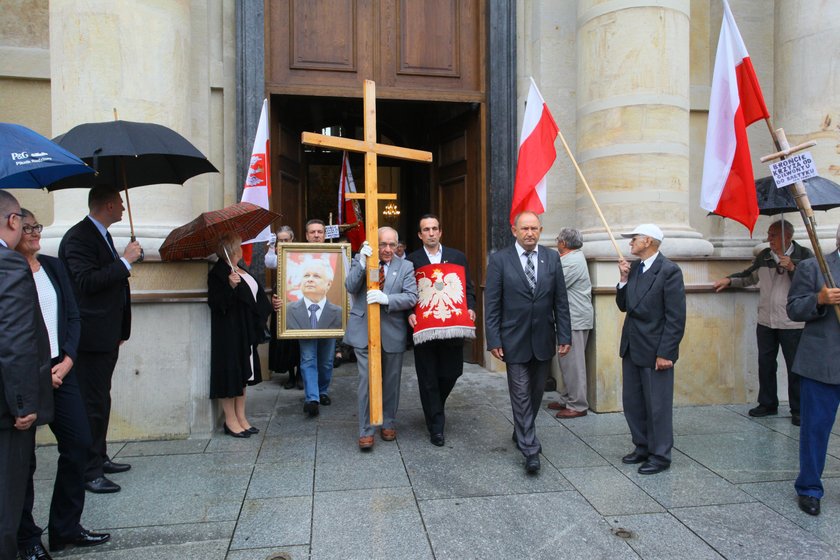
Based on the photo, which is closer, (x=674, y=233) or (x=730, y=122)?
(x=730, y=122)

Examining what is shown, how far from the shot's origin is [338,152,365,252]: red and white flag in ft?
31.0

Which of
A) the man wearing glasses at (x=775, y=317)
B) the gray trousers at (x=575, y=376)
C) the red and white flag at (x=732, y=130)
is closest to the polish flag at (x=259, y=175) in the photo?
the gray trousers at (x=575, y=376)

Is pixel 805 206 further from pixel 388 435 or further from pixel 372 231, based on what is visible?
pixel 388 435

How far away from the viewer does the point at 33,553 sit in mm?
3418

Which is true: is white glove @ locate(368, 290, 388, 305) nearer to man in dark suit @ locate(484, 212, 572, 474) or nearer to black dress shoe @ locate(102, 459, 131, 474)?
man in dark suit @ locate(484, 212, 572, 474)

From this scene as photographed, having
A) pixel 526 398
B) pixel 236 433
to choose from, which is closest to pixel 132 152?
pixel 236 433

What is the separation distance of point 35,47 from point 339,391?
5.30 meters

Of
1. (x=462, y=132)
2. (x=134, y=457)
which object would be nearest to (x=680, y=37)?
(x=462, y=132)

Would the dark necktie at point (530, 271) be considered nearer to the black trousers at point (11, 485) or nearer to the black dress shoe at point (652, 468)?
the black dress shoe at point (652, 468)

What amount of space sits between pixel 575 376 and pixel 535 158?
2.30 meters

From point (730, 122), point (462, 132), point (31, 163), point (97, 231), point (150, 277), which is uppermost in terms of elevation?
point (462, 132)

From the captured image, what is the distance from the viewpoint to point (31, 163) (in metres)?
3.27

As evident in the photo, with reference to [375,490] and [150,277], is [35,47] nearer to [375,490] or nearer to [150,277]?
[150,277]

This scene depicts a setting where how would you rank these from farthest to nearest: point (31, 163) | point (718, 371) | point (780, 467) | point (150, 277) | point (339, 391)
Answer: point (339, 391) → point (718, 371) → point (150, 277) → point (780, 467) → point (31, 163)
